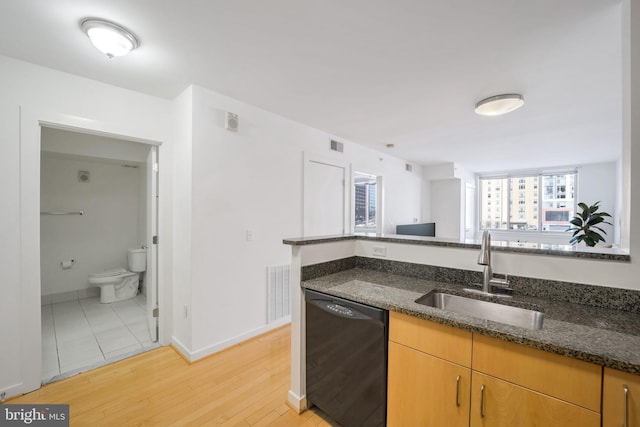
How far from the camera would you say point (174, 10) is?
147 cm

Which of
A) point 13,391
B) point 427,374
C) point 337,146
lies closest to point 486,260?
point 427,374

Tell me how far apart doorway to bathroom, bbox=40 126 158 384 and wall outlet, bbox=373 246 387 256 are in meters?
2.16

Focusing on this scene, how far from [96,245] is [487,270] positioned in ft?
16.5

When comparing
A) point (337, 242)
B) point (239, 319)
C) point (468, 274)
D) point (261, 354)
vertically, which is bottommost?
point (261, 354)

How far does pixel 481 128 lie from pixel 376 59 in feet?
7.63

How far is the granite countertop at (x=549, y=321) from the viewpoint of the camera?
885mm

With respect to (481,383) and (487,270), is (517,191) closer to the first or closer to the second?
(487,270)

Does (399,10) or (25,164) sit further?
(25,164)

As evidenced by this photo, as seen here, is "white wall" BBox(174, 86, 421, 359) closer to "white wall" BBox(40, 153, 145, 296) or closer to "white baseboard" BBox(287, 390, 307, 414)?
"white baseboard" BBox(287, 390, 307, 414)

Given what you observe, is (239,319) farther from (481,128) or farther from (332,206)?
(481,128)

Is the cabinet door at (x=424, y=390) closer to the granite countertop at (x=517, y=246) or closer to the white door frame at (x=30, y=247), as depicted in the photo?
the granite countertop at (x=517, y=246)

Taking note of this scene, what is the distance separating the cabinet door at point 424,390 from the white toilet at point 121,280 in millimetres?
3965

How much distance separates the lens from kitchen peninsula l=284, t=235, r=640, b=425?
0.96 m

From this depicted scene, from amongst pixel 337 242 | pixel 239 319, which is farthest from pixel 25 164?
pixel 337 242
